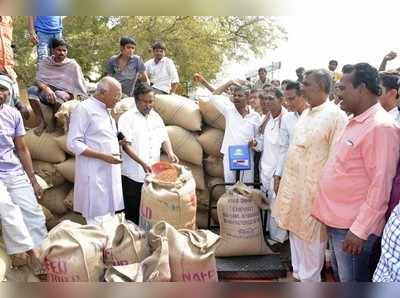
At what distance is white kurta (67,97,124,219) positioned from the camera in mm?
2969

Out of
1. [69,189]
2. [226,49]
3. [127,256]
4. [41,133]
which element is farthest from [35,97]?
[226,49]

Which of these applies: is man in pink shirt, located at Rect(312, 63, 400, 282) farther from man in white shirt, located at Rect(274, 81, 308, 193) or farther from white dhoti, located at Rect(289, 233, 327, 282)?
man in white shirt, located at Rect(274, 81, 308, 193)

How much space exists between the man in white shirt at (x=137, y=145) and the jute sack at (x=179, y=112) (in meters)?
0.61

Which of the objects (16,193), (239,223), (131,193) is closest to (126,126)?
(131,193)

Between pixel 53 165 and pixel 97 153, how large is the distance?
960mm

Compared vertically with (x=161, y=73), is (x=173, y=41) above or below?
above

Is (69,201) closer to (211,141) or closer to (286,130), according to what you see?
(211,141)

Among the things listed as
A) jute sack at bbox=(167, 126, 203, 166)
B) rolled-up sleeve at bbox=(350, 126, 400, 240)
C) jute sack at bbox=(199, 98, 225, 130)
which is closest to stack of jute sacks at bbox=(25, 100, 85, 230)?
jute sack at bbox=(167, 126, 203, 166)

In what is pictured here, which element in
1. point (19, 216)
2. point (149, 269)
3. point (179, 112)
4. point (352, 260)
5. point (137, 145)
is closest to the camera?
point (149, 269)

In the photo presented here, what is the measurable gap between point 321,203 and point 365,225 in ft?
1.25

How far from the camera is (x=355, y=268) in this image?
6.90 ft

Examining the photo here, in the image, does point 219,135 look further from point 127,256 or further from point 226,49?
point 226,49

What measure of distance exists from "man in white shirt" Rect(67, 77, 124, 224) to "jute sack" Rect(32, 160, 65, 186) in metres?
0.71

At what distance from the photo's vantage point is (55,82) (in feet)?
12.8
